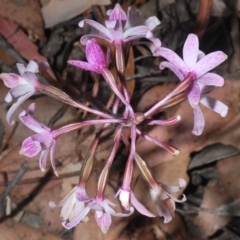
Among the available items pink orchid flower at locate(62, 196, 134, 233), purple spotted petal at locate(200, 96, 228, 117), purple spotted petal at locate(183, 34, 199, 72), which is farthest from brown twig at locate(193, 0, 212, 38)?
pink orchid flower at locate(62, 196, 134, 233)

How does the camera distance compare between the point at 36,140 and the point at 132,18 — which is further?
the point at 132,18

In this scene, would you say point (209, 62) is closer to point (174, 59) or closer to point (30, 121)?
point (174, 59)

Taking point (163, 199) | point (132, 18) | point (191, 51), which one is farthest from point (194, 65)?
point (163, 199)

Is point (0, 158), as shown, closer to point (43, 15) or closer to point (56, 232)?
point (56, 232)

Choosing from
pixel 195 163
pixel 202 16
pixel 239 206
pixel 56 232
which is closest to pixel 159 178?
pixel 195 163

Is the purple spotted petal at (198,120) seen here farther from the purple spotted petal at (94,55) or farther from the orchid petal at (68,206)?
the orchid petal at (68,206)

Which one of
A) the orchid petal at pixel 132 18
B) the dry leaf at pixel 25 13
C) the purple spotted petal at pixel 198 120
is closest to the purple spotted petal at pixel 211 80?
the purple spotted petal at pixel 198 120

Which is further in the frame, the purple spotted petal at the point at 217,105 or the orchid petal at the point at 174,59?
the purple spotted petal at the point at 217,105
